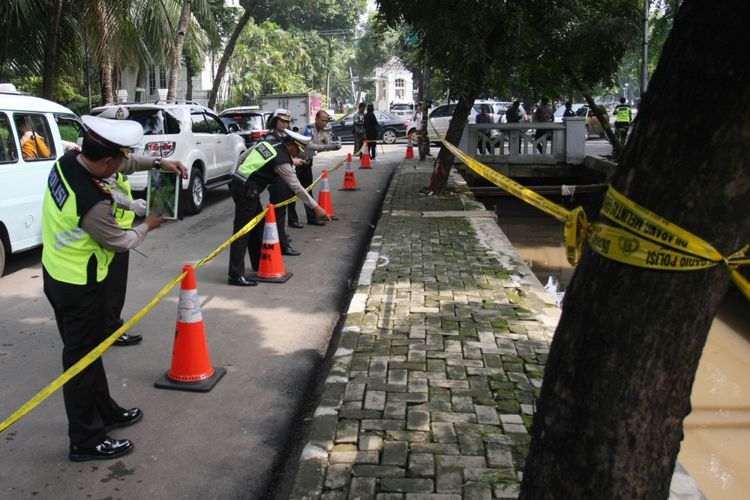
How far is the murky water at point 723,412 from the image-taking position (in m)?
4.86

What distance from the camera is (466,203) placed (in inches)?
472

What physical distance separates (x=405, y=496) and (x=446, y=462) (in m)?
0.38

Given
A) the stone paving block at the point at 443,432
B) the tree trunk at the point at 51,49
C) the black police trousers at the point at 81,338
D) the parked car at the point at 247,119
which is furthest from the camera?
the parked car at the point at 247,119

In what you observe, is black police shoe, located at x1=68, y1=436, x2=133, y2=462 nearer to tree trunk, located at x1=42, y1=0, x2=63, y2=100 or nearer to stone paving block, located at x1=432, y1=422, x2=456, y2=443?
stone paving block, located at x1=432, y1=422, x2=456, y2=443

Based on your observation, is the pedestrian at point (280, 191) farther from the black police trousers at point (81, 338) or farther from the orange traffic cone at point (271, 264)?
the black police trousers at point (81, 338)

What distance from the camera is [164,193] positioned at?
15.4 feet

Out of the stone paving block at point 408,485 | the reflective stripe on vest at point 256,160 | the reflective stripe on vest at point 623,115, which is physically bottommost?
the stone paving block at point 408,485

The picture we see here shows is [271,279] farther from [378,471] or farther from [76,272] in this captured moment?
[378,471]

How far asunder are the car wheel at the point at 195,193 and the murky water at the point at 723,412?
235 inches

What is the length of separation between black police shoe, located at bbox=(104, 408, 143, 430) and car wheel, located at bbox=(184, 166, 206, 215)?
25.2ft

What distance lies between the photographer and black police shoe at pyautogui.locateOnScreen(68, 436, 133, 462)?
380 cm

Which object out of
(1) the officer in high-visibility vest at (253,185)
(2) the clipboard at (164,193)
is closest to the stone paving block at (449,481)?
(2) the clipboard at (164,193)

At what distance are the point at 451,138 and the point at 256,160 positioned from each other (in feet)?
18.9

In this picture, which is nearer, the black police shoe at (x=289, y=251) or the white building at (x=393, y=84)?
the black police shoe at (x=289, y=251)
